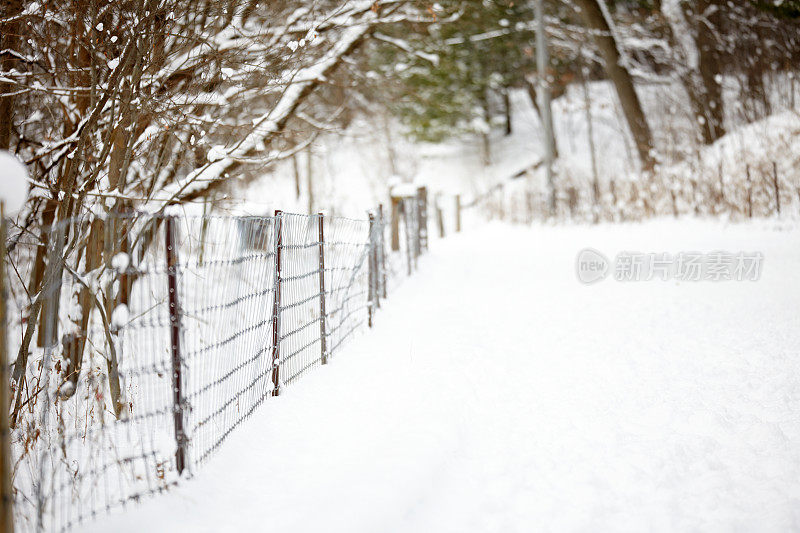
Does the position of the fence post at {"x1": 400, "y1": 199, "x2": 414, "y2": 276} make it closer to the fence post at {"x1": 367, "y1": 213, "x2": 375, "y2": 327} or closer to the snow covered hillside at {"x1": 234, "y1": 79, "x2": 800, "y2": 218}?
the snow covered hillside at {"x1": 234, "y1": 79, "x2": 800, "y2": 218}

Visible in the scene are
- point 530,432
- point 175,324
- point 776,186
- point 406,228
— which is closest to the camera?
point 175,324

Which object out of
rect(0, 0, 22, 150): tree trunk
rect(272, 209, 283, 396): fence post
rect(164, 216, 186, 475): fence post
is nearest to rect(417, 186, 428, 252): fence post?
rect(272, 209, 283, 396): fence post

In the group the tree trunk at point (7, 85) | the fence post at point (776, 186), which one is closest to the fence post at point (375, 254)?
the tree trunk at point (7, 85)

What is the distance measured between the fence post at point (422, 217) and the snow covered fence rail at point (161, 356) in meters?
6.59

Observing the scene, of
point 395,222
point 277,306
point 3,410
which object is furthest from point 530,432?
point 395,222

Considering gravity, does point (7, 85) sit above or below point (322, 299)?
above

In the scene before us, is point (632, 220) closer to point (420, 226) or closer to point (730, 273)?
point (420, 226)

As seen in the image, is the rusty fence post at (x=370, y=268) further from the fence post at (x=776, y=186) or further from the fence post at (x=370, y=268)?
the fence post at (x=776, y=186)

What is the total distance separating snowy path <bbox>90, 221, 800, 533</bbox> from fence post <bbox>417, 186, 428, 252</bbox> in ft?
20.0

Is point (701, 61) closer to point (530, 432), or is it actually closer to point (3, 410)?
point (530, 432)

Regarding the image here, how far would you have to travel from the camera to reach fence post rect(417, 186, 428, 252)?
45.4 feet

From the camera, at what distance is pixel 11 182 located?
90.4 inches

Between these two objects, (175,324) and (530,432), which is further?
(530,432)

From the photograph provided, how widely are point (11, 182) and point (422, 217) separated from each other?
1205cm
